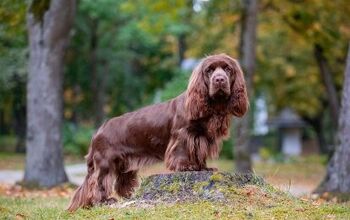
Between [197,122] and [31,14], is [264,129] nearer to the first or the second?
[31,14]

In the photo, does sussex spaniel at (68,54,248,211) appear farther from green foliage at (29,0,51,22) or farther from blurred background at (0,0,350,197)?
blurred background at (0,0,350,197)

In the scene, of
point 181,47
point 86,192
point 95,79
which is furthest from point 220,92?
point 181,47

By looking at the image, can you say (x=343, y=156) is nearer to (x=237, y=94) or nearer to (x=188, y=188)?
(x=237, y=94)

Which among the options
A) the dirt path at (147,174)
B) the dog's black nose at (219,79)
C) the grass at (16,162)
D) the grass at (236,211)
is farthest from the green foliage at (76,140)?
the dog's black nose at (219,79)

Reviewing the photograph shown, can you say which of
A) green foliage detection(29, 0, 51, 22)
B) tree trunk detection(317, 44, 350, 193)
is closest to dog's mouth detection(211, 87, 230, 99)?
tree trunk detection(317, 44, 350, 193)

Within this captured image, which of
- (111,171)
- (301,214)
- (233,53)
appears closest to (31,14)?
(111,171)

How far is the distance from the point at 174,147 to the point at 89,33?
1200 inches

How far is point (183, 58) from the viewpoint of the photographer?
147 feet

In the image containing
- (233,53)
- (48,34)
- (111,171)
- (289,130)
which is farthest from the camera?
(289,130)

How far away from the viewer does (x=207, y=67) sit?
7.81 meters

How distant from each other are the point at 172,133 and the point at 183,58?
36.9 m

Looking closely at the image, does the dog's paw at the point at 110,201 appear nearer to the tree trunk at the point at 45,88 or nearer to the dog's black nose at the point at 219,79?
the dog's black nose at the point at 219,79

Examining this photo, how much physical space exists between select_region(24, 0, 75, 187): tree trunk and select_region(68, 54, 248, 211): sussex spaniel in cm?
689

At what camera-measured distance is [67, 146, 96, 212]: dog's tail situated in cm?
849
